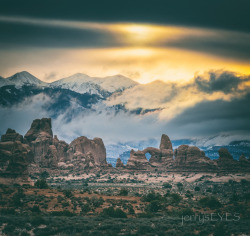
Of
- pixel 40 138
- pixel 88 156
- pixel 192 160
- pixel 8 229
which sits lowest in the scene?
pixel 8 229

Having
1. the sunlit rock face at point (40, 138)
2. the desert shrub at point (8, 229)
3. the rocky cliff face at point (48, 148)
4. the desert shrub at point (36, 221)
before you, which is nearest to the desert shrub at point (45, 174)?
the rocky cliff face at point (48, 148)

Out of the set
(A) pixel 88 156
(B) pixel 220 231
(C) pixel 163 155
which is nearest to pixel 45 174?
(A) pixel 88 156

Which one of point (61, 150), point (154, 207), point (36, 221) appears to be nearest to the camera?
point (36, 221)

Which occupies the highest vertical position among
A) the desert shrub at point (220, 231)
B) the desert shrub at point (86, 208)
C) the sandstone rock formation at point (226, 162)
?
the sandstone rock formation at point (226, 162)

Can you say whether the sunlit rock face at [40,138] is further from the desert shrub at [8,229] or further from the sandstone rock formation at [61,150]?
the desert shrub at [8,229]

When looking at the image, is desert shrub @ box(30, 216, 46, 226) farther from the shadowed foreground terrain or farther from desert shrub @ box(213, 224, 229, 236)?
desert shrub @ box(213, 224, 229, 236)

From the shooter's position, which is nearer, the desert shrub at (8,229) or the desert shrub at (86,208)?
the desert shrub at (8,229)

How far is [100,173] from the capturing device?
15912cm

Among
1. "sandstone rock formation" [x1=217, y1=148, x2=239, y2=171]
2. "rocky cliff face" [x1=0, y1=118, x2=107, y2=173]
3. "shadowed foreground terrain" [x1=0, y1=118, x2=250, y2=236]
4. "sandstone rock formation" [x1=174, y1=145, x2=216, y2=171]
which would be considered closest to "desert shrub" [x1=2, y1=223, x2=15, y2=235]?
"shadowed foreground terrain" [x1=0, y1=118, x2=250, y2=236]

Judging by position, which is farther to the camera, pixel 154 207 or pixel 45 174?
pixel 45 174

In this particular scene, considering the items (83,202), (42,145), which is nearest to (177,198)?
(83,202)

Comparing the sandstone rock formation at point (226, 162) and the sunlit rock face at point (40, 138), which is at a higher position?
the sunlit rock face at point (40, 138)

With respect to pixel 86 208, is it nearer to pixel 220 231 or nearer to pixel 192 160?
pixel 220 231

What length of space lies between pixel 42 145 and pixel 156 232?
140684mm
